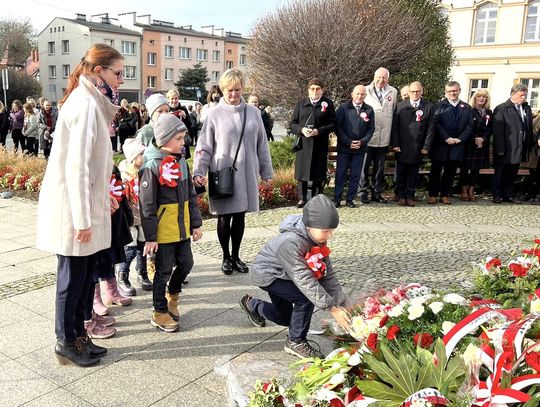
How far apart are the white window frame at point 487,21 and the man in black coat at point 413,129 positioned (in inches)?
1359

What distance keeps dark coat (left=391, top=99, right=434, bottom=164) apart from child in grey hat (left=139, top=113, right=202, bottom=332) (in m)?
Answer: 5.55

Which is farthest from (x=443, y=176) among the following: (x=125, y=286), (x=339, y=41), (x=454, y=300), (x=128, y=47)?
(x=128, y=47)

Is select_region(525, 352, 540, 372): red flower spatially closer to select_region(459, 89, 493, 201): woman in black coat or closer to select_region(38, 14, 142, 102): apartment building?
select_region(459, 89, 493, 201): woman in black coat

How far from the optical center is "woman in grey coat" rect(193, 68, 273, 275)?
537 centimetres

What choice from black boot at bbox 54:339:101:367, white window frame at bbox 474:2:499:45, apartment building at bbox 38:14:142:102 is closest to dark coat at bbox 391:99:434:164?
black boot at bbox 54:339:101:367

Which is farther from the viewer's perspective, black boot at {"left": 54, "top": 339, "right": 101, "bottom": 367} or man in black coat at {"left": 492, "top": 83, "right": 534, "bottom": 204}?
man in black coat at {"left": 492, "top": 83, "right": 534, "bottom": 204}

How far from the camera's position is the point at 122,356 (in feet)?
12.2

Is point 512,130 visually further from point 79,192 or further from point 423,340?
point 79,192

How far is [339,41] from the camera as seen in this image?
1255 centimetres

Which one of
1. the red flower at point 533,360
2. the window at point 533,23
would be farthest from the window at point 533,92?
the red flower at point 533,360

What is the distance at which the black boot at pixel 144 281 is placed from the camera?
503 cm

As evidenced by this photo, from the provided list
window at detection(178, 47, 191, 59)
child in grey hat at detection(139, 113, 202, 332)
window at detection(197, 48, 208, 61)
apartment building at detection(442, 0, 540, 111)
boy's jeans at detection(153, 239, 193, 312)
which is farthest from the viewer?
window at detection(197, 48, 208, 61)

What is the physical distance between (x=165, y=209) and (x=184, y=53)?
70765mm

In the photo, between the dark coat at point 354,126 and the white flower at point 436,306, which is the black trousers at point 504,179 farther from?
the white flower at point 436,306
